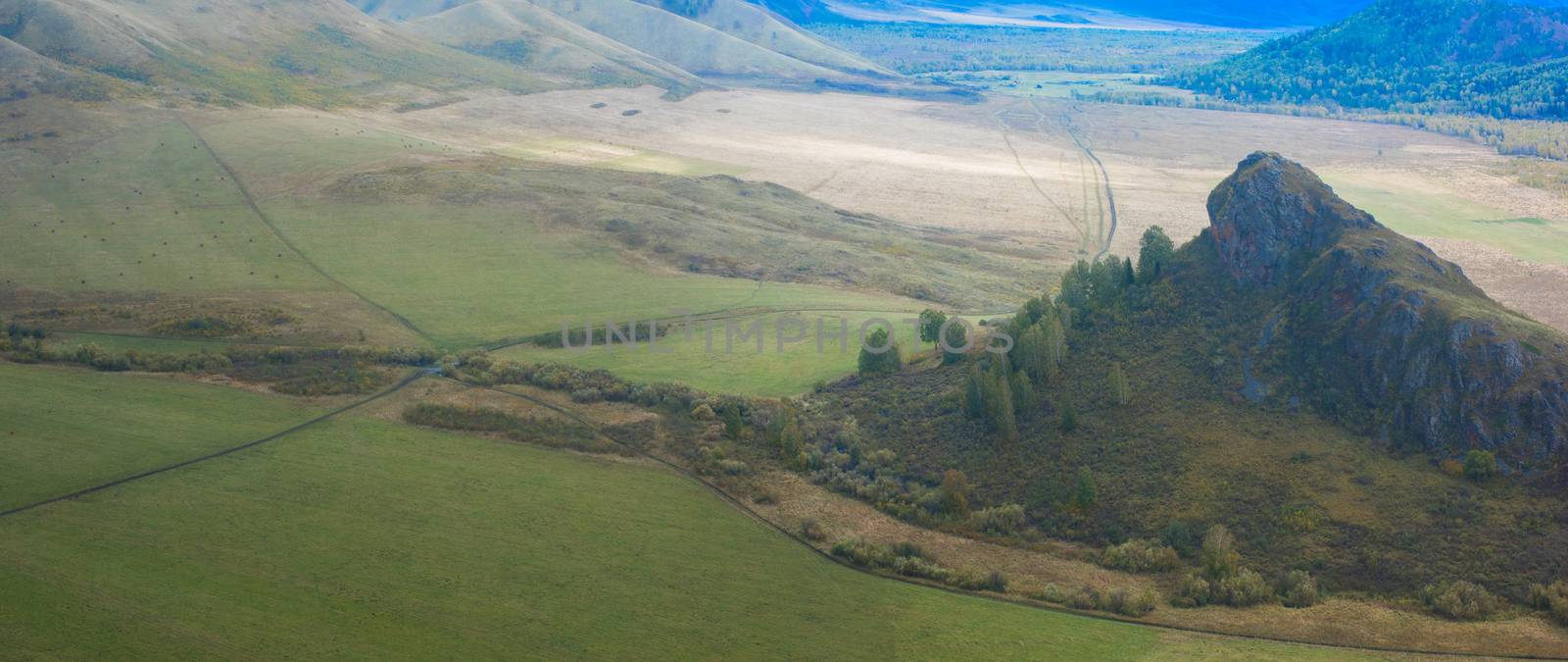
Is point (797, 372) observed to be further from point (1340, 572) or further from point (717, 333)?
point (1340, 572)

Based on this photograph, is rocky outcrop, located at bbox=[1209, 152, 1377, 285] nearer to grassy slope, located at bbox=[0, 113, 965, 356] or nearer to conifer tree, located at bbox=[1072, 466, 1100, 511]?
conifer tree, located at bbox=[1072, 466, 1100, 511]

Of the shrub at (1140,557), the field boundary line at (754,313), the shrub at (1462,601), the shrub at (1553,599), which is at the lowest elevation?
the shrub at (1140,557)

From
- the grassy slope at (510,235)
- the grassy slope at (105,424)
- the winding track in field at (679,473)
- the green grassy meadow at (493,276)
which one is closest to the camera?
the winding track in field at (679,473)

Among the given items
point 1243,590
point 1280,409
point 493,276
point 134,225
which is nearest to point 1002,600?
point 1243,590

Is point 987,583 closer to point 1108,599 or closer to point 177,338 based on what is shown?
point 1108,599

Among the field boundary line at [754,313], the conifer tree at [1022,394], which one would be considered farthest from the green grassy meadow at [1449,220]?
the conifer tree at [1022,394]

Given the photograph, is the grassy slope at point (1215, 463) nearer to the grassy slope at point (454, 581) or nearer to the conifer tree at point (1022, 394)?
the conifer tree at point (1022, 394)
